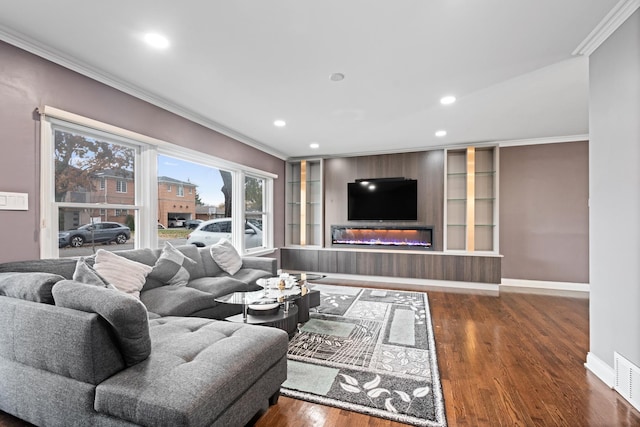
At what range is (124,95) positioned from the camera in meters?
3.04

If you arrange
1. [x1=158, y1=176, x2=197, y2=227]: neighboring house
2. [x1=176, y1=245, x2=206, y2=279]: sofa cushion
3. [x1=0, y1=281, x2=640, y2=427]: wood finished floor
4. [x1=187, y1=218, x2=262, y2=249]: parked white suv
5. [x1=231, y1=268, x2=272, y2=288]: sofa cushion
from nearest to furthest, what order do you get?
[x1=0, y1=281, x2=640, y2=427]: wood finished floor, [x1=176, y1=245, x2=206, y2=279]: sofa cushion, [x1=231, y1=268, x2=272, y2=288]: sofa cushion, [x1=158, y1=176, x2=197, y2=227]: neighboring house, [x1=187, y1=218, x2=262, y2=249]: parked white suv

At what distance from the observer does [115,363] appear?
1410 millimetres

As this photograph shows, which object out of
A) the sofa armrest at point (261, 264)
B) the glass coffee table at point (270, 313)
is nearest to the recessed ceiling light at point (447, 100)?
the glass coffee table at point (270, 313)

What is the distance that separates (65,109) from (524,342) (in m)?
4.66

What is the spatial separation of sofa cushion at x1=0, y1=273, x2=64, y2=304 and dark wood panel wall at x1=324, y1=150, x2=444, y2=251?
495 cm

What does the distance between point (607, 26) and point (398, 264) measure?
411 centimetres

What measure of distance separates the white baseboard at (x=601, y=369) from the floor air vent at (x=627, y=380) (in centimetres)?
6

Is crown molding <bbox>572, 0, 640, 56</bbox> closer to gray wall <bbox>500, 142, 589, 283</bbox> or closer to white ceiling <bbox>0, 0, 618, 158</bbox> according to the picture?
white ceiling <bbox>0, 0, 618, 158</bbox>

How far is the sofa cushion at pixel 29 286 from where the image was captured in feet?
5.28

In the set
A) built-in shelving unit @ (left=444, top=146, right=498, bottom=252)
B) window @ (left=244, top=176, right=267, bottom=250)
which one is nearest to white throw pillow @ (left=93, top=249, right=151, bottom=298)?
window @ (left=244, top=176, right=267, bottom=250)

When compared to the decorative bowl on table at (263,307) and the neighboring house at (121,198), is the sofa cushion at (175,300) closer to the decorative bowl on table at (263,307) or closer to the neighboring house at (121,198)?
the decorative bowl on table at (263,307)

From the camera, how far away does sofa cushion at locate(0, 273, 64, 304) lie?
1.61 meters

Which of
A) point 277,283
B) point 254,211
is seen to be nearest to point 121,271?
point 277,283

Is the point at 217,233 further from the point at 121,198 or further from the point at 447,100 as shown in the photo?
the point at 447,100
